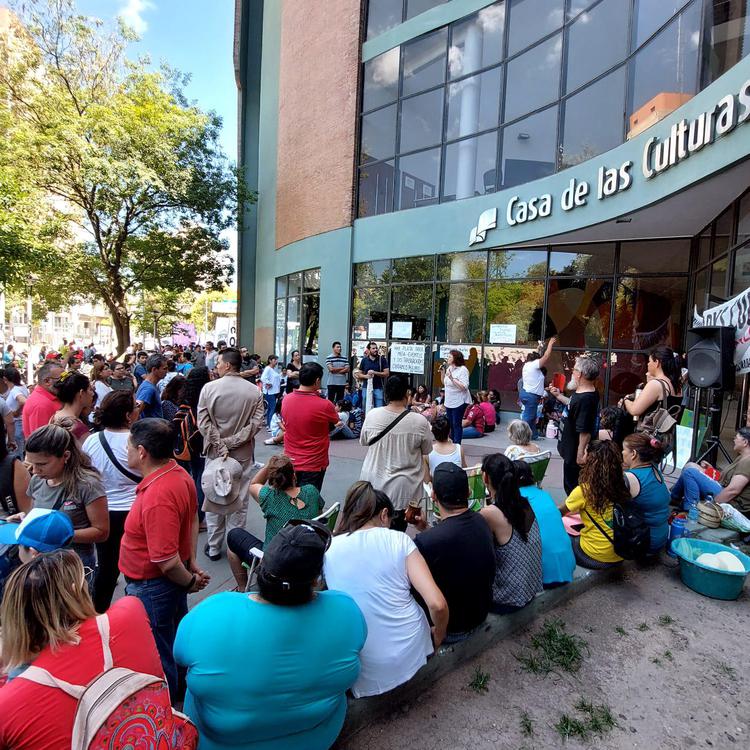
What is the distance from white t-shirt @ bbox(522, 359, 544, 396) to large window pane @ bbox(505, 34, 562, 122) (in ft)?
21.3

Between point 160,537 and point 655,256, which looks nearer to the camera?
point 160,537

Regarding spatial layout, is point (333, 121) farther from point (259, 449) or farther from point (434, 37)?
point (259, 449)

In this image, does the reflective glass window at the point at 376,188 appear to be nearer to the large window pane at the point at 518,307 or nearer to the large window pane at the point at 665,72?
the large window pane at the point at 518,307

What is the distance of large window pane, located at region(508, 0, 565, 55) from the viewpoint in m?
10.8

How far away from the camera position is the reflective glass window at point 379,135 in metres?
14.1

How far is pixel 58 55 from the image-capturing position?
58.1 ft

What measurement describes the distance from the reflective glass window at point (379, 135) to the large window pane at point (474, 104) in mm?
1832

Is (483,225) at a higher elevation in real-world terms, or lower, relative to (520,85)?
lower

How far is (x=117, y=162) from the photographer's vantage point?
54.1 ft

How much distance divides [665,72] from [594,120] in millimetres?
2176

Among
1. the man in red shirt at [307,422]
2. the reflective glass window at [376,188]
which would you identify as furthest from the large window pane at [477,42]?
the man in red shirt at [307,422]

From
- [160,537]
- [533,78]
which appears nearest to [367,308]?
[533,78]

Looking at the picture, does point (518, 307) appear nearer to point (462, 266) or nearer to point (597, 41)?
point (462, 266)

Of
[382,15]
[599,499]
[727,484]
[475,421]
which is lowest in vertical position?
[475,421]
